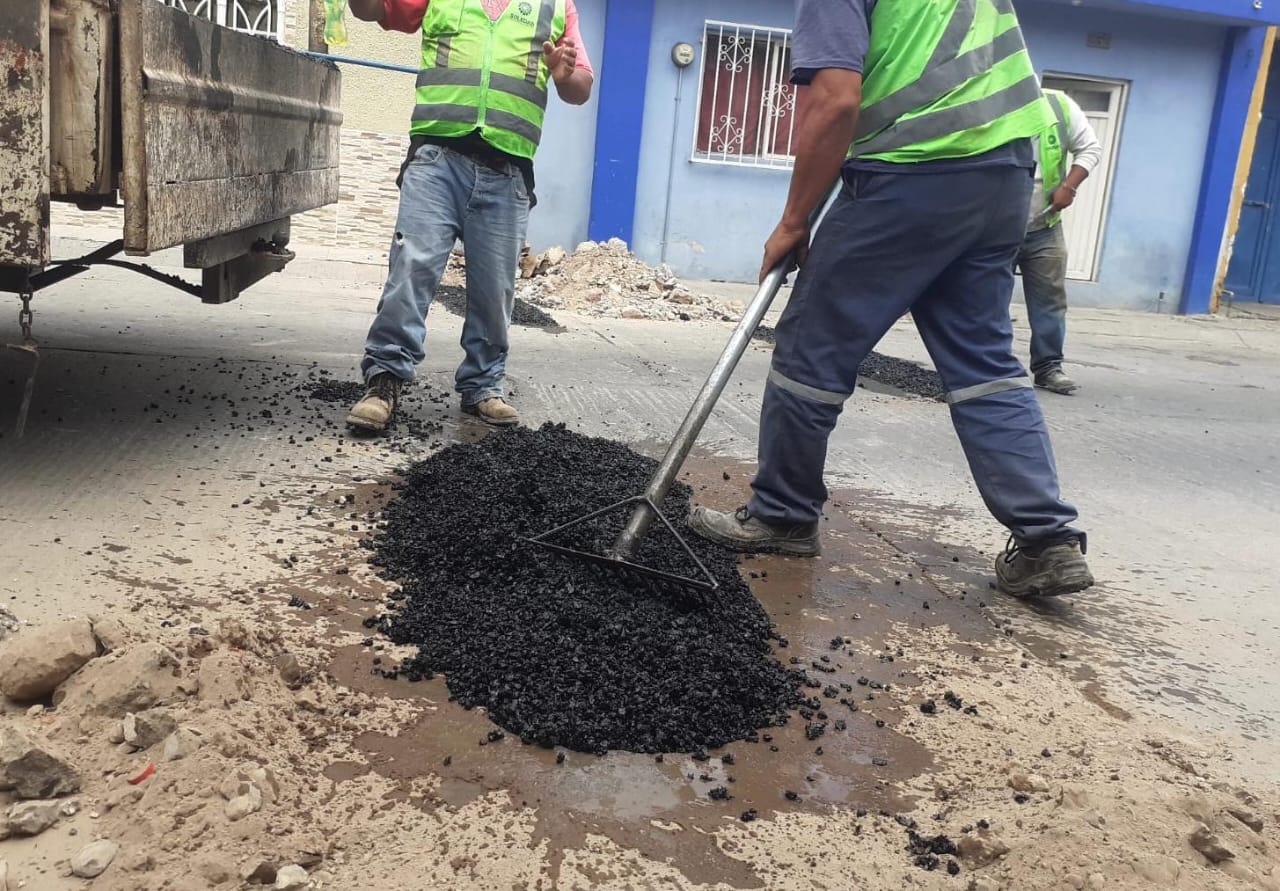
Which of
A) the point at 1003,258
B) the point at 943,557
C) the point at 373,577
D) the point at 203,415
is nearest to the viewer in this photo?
the point at 373,577

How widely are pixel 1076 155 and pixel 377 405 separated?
4921mm

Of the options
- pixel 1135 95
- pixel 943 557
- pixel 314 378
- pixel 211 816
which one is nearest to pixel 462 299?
pixel 314 378

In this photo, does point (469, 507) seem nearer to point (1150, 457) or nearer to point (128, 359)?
point (128, 359)

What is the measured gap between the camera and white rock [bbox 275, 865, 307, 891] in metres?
1.58

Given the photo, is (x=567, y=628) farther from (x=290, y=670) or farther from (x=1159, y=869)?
(x=1159, y=869)

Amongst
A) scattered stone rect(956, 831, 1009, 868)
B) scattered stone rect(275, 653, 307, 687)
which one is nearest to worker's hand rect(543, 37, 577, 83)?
scattered stone rect(275, 653, 307, 687)

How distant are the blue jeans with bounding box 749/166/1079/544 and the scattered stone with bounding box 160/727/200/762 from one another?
1825mm

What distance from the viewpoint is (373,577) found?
111 inches

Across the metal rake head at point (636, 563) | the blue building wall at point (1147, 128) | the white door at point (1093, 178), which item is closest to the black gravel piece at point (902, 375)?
the metal rake head at point (636, 563)

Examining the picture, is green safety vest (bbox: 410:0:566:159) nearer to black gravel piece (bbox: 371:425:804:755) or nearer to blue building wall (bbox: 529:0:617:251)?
black gravel piece (bbox: 371:425:804:755)

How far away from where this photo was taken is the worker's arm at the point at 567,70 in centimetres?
425

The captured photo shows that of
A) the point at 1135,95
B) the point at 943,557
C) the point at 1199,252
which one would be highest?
the point at 1135,95

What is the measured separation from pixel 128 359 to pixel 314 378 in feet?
2.72

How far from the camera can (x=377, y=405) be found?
4.08m
